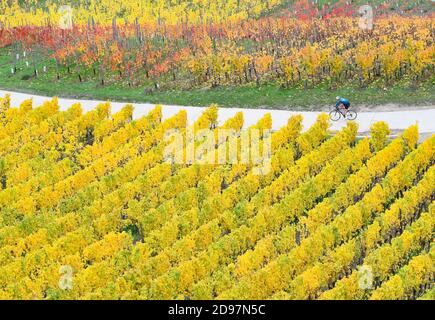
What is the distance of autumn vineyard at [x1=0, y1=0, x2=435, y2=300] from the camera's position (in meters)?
21.4

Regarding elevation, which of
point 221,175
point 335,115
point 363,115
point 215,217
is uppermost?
point 335,115

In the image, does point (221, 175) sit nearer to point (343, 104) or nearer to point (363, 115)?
point (343, 104)

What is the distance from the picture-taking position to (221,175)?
88.9 ft

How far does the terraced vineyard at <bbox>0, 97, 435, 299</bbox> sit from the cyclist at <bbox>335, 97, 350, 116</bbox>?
229 cm

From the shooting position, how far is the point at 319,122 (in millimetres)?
29812

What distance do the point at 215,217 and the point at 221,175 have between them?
2595 mm

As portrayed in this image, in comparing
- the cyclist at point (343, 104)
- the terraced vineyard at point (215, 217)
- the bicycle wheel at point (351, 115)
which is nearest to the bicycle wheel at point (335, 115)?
the cyclist at point (343, 104)

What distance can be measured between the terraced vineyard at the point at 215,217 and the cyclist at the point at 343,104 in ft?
7.50

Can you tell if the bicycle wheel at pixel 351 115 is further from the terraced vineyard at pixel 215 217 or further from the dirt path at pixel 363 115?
the terraced vineyard at pixel 215 217

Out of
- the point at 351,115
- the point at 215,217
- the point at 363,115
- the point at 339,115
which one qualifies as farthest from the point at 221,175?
the point at 363,115

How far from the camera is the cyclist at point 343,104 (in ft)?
105

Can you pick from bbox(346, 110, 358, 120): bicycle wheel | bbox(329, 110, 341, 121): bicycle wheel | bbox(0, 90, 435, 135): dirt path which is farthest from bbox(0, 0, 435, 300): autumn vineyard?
bbox(329, 110, 341, 121): bicycle wheel

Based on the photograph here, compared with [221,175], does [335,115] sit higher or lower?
higher
